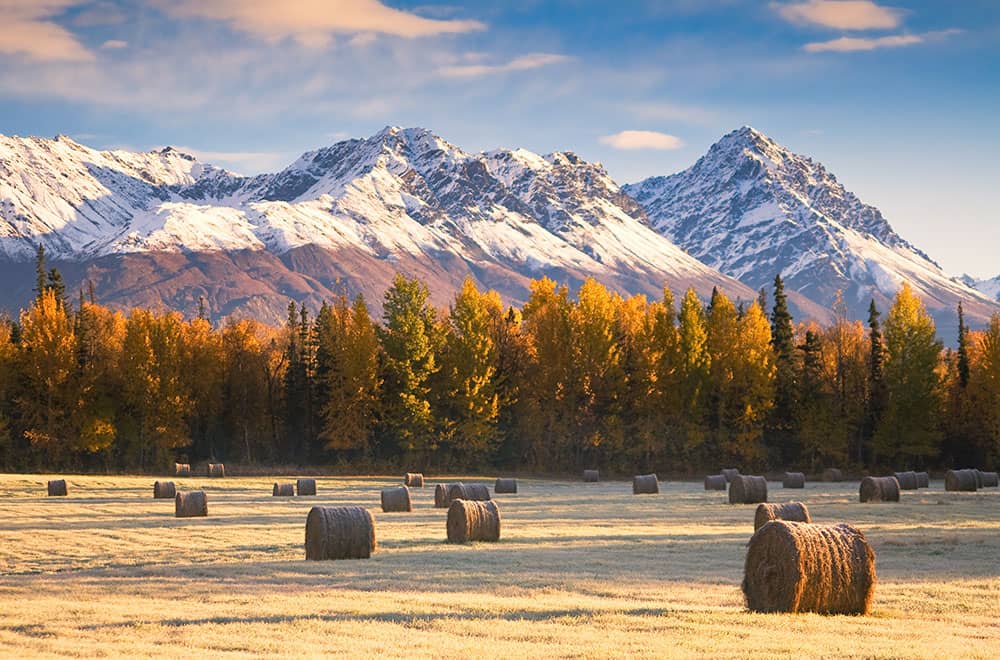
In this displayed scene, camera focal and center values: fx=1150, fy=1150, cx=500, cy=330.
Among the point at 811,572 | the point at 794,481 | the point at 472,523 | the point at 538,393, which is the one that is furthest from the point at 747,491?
the point at 538,393

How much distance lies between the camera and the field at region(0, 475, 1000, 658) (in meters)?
15.8

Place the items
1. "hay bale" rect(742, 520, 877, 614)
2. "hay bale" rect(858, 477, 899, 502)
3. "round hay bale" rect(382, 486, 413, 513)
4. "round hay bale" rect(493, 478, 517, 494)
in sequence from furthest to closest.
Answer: "round hay bale" rect(493, 478, 517, 494) < "hay bale" rect(858, 477, 899, 502) < "round hay bale" rect(382, 486, 413, 513) < "hay bale" rect(742, 520, 877, 614)

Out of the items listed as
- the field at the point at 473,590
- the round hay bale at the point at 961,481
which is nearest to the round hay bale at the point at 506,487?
the field at the point at 473,590

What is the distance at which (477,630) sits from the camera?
16.8 m

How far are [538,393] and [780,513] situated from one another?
5707 centimetres

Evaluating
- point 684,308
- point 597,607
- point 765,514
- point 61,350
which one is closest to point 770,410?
point 684,308

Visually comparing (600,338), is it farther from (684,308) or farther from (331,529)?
(331,529)

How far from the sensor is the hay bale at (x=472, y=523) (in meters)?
31.0

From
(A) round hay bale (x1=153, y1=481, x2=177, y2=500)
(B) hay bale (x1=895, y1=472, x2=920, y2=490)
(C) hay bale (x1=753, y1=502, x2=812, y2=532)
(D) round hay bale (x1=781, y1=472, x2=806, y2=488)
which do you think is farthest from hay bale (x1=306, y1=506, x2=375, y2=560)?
(D) round hay bale (x1=781, y1=472, x2=806, y2=488)

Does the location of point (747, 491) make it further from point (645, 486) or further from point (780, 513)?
point (780, 513)

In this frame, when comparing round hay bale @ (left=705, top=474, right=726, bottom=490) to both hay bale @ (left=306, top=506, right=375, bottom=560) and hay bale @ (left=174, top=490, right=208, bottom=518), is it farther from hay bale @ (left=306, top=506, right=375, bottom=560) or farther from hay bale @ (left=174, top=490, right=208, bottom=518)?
hay bale @ (left=306, top=506, right=375, bottom=560)

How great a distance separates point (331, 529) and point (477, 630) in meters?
10.4

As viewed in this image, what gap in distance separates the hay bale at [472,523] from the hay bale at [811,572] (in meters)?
13.4

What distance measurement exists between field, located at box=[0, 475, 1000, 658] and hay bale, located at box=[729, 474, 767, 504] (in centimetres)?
543
